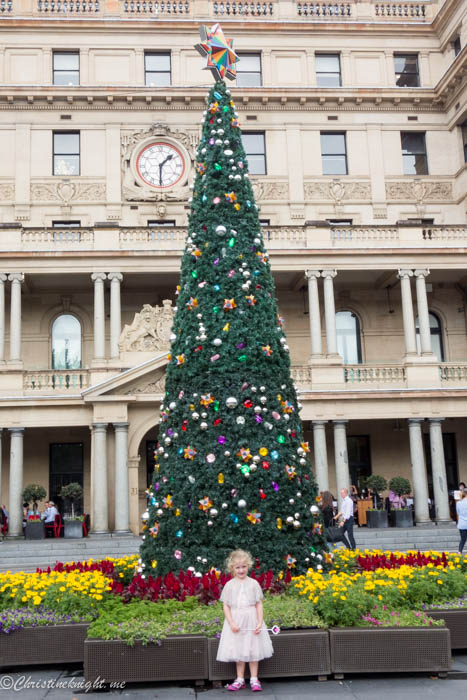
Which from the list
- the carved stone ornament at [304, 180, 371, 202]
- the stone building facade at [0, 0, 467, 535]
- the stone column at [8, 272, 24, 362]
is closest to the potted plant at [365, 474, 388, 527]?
the stone building facade at [0, 0, 467, 535]

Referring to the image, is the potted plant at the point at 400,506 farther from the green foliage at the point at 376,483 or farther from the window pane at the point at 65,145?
the window pane at the point at 65,145

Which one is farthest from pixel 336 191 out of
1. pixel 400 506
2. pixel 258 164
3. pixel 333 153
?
pixel 400 506

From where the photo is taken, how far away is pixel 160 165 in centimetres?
3206

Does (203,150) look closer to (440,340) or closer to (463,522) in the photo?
(463,522)

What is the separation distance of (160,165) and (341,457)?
1408 cm

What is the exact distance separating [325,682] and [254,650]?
1.07 meters

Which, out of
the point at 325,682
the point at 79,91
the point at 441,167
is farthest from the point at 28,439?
the point at 325,682

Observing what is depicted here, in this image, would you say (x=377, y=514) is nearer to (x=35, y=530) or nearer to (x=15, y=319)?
(x=35, y=530)

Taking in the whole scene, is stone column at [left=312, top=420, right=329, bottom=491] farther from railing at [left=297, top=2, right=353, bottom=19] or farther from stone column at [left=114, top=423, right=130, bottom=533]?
railing at [left=297, top=2, right=353, bottom=19]

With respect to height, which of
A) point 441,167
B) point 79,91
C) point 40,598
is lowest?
point 40,598

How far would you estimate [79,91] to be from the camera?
31.9m

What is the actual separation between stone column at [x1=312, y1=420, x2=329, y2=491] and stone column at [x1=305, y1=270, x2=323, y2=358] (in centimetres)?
265

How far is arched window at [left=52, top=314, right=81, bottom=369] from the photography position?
30594 millimetres

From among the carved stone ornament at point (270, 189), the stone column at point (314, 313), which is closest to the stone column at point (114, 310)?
the stone column at point (314, 313)
